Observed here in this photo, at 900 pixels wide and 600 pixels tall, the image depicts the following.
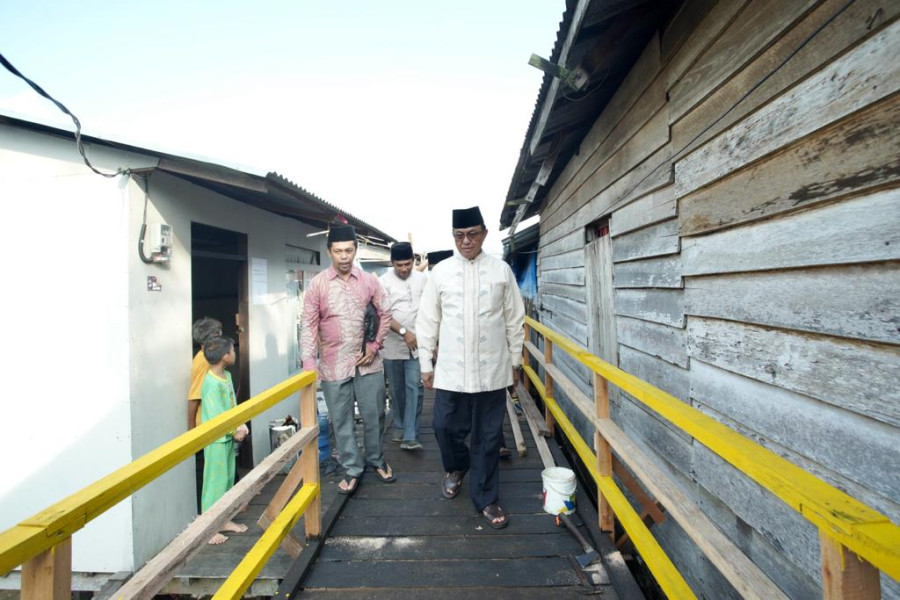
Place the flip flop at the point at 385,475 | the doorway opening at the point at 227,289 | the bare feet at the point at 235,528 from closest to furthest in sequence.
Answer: the flip flop at the point at 385,475 → the bare feet at the point at 235,528 → the doorway opening at the point at 227,289

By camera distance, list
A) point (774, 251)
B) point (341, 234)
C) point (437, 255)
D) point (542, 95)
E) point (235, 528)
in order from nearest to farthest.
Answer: point (774, 251)
point (341, 234)
point (542, 95)
point (235, 528)
point (437, 255)

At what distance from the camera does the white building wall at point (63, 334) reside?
3.58m

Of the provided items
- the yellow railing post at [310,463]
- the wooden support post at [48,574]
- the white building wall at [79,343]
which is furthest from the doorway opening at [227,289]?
the wooden support post at [48,574]

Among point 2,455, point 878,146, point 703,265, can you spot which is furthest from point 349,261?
point 2,455

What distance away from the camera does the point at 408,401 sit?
431 cm

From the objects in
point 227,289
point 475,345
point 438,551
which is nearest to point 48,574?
point 438,551

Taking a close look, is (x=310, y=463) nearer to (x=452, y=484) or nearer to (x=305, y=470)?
(x=305, y=470)

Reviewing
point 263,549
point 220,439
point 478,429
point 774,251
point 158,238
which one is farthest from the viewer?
point 158,238

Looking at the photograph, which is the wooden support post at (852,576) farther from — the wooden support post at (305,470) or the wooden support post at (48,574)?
the wooden support post at (305,470)

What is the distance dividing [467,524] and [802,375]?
204cm

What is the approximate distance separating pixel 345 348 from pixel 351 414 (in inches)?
19.5

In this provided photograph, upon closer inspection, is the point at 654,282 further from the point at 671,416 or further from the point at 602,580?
the point at 602,580

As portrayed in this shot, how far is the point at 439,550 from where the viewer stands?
253cm

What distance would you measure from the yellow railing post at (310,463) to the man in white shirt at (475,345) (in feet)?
2.45
